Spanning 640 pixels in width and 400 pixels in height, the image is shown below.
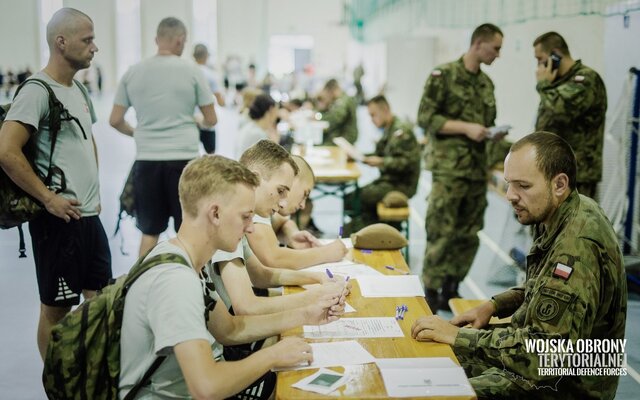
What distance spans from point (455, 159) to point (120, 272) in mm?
2804

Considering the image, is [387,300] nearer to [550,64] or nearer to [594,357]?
[594,357]

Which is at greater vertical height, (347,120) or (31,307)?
(347,120)

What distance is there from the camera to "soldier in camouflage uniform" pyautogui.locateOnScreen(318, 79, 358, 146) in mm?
8984

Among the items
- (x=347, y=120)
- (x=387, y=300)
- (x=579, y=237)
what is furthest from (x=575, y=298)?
(x=347, y=120)

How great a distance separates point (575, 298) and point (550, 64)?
10.2 feet

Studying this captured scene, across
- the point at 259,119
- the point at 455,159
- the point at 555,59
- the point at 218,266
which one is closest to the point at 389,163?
the point at 259,119

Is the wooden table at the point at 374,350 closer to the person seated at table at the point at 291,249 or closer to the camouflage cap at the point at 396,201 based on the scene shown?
the person seated at table at the point at 291,249

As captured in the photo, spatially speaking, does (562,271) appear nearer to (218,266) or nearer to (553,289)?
(553,289)

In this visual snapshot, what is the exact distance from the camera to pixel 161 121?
4.63 metres

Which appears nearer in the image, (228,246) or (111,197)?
(228,246)

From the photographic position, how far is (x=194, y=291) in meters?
1.83

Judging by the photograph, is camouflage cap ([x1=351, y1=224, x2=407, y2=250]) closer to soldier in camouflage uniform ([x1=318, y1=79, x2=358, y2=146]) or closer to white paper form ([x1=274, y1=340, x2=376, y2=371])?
white paper form ([x1=274, y1=340, x2=376, y2=371])

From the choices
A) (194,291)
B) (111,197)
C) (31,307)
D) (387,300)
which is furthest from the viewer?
(111,197)

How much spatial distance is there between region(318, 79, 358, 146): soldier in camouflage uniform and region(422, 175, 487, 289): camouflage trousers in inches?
159
